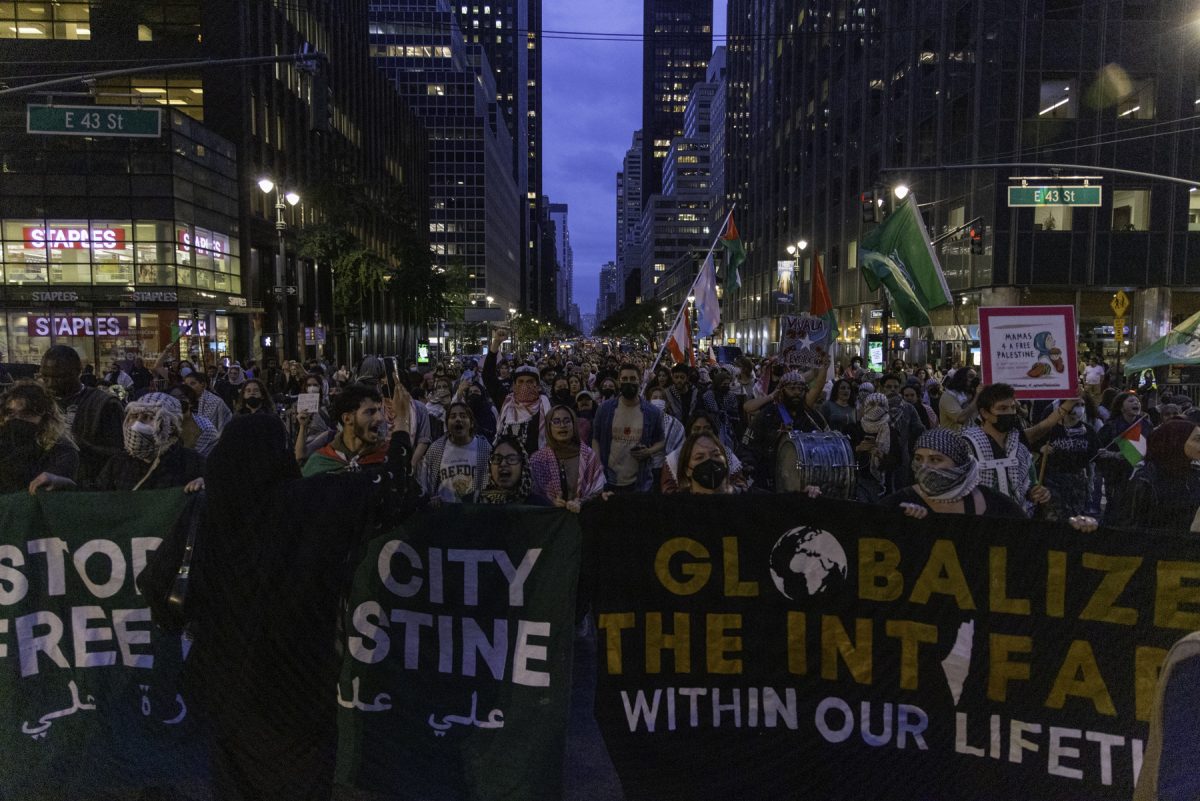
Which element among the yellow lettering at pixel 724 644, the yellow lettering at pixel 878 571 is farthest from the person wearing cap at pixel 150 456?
the yellow lettering at pixel 878 571

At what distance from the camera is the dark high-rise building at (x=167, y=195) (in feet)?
113

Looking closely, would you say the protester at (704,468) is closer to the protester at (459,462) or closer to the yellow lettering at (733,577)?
the yellow lettering at (733,577)

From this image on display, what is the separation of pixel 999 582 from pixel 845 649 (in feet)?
2.58

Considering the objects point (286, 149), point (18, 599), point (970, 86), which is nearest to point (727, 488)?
point (18, 599)

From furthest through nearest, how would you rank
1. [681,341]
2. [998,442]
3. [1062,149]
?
[1062,149] < [681,341] < [998,442]

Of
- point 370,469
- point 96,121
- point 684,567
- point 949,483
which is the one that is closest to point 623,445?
point 684,567

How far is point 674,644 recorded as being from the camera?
3912 millimetres

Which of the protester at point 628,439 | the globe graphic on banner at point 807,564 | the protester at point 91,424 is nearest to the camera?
the globe graphic on banner at point 807,564

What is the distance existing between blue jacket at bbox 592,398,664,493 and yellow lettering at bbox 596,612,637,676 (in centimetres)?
395

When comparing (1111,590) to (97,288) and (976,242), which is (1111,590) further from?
(97,288)

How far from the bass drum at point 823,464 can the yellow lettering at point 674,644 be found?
2.53 m

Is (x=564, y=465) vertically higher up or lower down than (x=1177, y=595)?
higher up

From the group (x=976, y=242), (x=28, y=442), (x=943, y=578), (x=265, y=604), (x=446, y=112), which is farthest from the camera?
(x=446, y=112)

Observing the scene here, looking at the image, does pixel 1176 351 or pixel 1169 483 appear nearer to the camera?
pixel 1169 483
